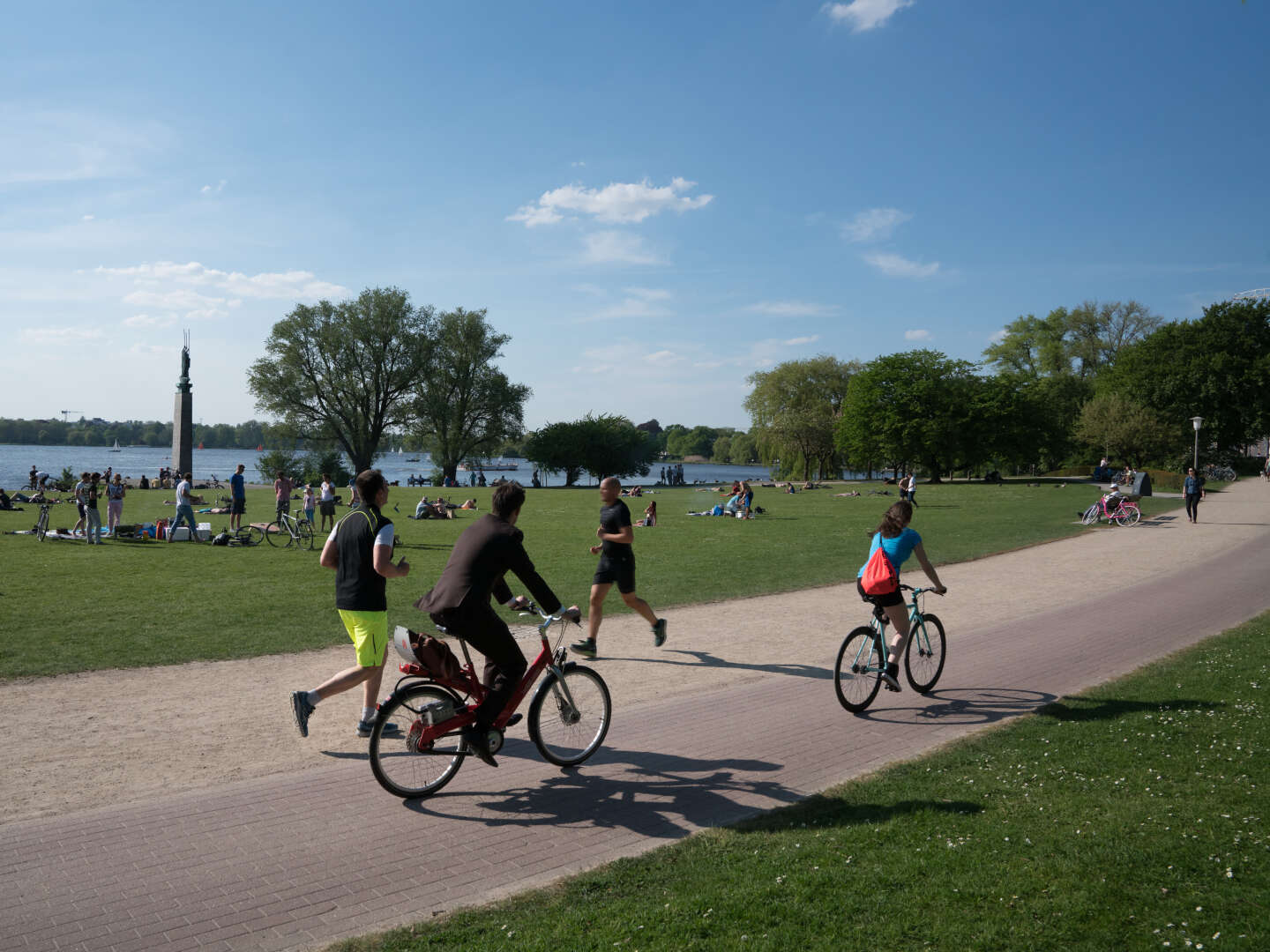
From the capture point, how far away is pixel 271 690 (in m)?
7.47

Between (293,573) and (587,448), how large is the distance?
56.1 m

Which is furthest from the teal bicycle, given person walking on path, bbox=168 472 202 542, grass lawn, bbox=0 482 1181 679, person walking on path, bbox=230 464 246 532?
person walking on path, bbox=230 464 246 532

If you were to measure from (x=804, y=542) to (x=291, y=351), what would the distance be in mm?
48075

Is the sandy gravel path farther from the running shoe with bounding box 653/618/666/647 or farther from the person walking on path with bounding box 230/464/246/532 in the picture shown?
A: the person walking on path with bounding box 230/464/246/532

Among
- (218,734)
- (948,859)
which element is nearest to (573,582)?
(218,734)

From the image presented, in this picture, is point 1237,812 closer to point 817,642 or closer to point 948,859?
point 948,859

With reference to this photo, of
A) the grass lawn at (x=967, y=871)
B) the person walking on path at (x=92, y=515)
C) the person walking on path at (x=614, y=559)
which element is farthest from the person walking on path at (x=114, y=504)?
the grass lawn at (x=967, y=871)

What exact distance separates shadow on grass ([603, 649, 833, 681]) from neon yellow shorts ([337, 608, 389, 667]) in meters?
3.47

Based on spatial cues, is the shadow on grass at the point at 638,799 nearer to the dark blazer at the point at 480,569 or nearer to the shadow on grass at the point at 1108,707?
the dark blazer at the point at 480,569

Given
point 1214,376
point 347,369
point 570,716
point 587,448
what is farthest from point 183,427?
point 1214,376

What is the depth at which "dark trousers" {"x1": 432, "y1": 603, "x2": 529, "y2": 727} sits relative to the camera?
4.92m

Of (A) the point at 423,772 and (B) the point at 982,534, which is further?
(B) the point at 982,534

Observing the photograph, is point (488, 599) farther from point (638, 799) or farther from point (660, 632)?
point (660, 632)

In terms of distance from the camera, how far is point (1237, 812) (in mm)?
4613
